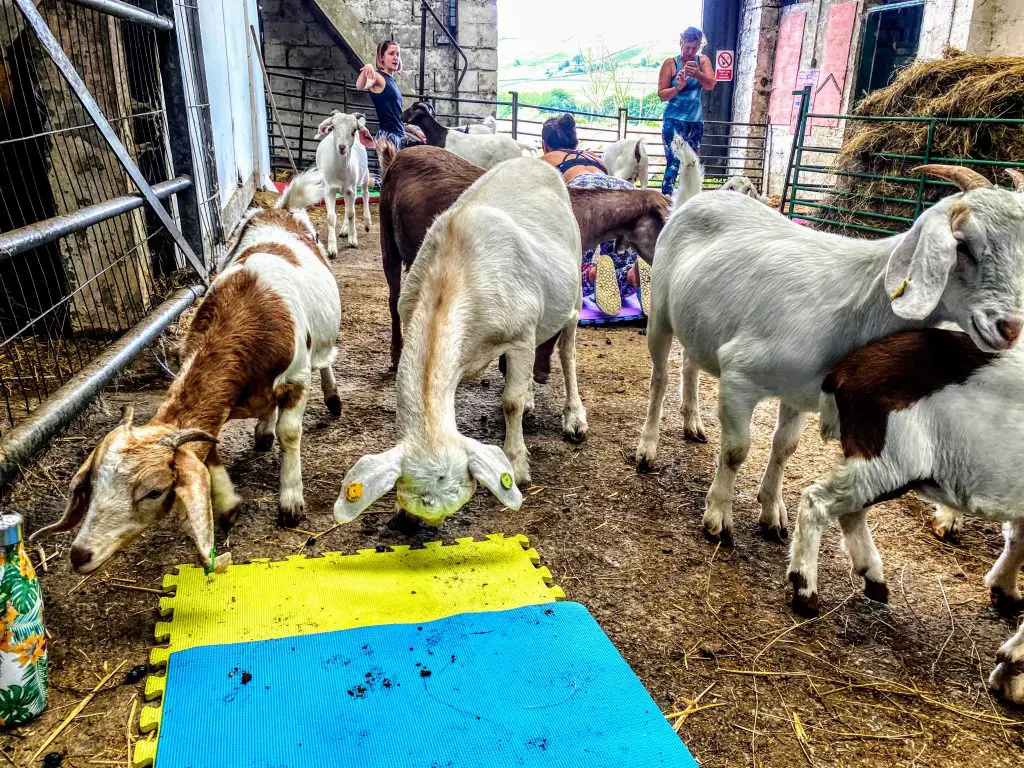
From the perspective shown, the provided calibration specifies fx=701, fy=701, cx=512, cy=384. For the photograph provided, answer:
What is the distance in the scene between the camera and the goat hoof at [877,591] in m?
2.89

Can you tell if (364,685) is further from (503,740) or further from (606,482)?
(606,482)

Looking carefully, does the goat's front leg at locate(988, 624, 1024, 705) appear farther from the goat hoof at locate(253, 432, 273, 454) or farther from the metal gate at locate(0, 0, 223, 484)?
the metal gate at locate(0, 0, 223, 484)

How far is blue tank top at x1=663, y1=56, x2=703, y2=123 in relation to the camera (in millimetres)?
9859

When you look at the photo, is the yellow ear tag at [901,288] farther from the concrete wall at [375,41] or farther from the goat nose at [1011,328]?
the concrete wall at [375,41]

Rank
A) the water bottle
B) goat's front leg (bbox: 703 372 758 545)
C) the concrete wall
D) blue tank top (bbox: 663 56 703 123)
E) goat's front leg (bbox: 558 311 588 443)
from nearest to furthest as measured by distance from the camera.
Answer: the water bottle, goat's front leg (bbox: 703 372 758 545), goat's front leg (bbox: 558 311 588 443), blue tank top (bbox: 663 56 703 123), the concrete wall

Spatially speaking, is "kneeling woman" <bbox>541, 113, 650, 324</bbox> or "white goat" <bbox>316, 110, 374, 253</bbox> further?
"white goat" <bbox>316, 110, 374, 253</bbox>

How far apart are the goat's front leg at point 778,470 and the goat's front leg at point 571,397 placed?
49.4 inches

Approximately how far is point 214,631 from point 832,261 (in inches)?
113

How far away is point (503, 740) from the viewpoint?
7.00 ft

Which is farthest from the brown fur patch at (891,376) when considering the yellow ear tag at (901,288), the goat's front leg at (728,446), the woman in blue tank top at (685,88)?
the woman in blue tank top at (685,88)

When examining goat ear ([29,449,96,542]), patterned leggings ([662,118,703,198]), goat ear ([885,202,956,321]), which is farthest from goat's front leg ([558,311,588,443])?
patterned leggings ([662,118,703,198])

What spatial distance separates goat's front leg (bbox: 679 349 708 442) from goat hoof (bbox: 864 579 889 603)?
62.7 inches

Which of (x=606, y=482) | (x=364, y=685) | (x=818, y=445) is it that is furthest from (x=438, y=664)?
(x=818, y=445)

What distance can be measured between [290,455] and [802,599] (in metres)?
2.32
